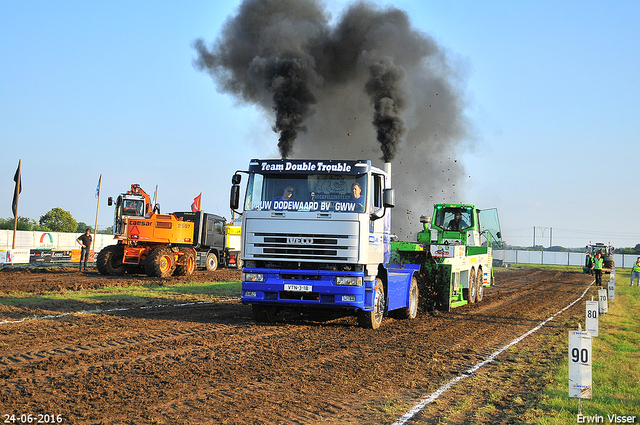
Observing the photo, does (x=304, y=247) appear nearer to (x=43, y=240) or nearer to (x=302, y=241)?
(x=302, y=241)

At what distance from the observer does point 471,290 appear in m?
17.8

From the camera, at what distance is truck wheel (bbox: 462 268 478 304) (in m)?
17.6

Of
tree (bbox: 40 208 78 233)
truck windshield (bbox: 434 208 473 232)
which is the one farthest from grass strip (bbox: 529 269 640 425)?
tree (bbox: 40 208 78 233)

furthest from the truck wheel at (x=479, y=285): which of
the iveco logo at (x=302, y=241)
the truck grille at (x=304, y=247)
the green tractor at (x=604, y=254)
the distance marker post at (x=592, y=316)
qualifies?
the green tractor at (x=604, y=254)

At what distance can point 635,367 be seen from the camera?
28.0ft

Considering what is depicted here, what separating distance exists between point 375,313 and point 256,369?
14.0 ft

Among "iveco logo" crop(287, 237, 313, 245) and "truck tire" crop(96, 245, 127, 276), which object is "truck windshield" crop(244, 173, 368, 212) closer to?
"iveco logo" crop(287, 237, 313, 245)

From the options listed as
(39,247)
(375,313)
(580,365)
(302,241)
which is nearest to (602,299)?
(375,313)

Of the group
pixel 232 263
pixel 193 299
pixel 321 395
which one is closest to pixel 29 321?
pixel 193 299

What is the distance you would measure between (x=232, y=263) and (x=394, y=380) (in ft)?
74.1

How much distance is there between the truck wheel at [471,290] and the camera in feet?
57.7

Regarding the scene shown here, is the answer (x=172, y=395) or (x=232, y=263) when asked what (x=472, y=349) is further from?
(x=232, y=263)

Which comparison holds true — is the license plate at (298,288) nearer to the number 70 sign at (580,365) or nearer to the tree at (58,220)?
the number 70 sign at (580,365)

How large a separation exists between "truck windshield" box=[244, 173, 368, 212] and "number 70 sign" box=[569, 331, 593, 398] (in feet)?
16.7
